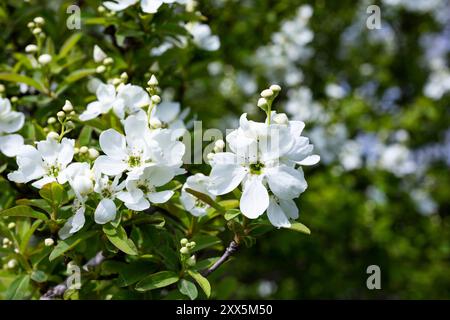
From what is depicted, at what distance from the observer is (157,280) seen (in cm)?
180

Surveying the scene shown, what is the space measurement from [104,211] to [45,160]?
266mm

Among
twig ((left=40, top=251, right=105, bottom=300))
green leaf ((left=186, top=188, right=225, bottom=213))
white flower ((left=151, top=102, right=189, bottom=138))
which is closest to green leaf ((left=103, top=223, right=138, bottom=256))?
green leaf ((left=186, top=188, right=225, bottom=213))

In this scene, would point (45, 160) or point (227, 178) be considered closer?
point (227, 178)

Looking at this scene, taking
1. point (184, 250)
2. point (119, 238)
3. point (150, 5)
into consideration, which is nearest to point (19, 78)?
point (150, 5)

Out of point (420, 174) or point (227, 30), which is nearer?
point (227, 30)

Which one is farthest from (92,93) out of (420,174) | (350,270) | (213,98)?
(420,174)

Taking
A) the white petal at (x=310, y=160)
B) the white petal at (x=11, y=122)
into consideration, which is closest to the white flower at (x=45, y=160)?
the white petal at (x=11, y=122)

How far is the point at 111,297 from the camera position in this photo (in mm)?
1984

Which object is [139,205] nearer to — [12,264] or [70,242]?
[70,242]

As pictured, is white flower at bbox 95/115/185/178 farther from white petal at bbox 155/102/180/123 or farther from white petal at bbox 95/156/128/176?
white petal at bbox 155/102/180/123

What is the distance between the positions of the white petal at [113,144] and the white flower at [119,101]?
234 millimetres
